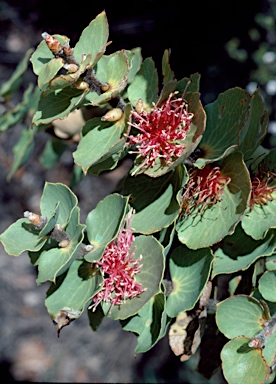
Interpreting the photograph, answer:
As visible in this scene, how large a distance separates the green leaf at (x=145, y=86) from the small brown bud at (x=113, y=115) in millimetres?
48

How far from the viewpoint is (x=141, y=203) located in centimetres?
64

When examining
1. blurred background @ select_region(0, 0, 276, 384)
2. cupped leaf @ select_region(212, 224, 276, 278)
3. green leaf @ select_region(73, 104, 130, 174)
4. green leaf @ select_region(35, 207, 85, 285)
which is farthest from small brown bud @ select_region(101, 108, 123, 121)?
blurred background @ select_region(0, 0, 276, 384)

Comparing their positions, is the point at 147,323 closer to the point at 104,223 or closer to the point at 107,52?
the point at 104,223

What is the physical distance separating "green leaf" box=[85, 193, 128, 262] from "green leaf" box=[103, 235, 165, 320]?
4 cm

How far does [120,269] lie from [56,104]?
0.21 m

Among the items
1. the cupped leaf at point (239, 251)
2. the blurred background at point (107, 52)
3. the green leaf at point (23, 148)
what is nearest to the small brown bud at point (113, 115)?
the cupped leaf at point (239, 251)

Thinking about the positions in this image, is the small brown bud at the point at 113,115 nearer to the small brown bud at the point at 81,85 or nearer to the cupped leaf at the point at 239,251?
the small brown bud at the point at 81,85

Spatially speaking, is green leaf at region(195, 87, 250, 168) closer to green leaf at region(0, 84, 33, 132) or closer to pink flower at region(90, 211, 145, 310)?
pink flower at region(90, 211, 145, 310)

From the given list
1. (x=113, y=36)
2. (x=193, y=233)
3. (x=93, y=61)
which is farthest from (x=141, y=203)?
(x=113, y=36)

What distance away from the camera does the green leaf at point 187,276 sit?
2.06 feet

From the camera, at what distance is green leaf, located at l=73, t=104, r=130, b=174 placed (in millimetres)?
584

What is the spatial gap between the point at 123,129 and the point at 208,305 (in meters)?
0.26

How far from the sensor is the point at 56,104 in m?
0.60

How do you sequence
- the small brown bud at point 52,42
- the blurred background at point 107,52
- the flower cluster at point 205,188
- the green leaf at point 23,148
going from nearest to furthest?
1. the small brown bud at point 52,42
2. the flower cluster at point 205,188
3. the green leaf at point 23,148
4. the blurred background at point 107,52
